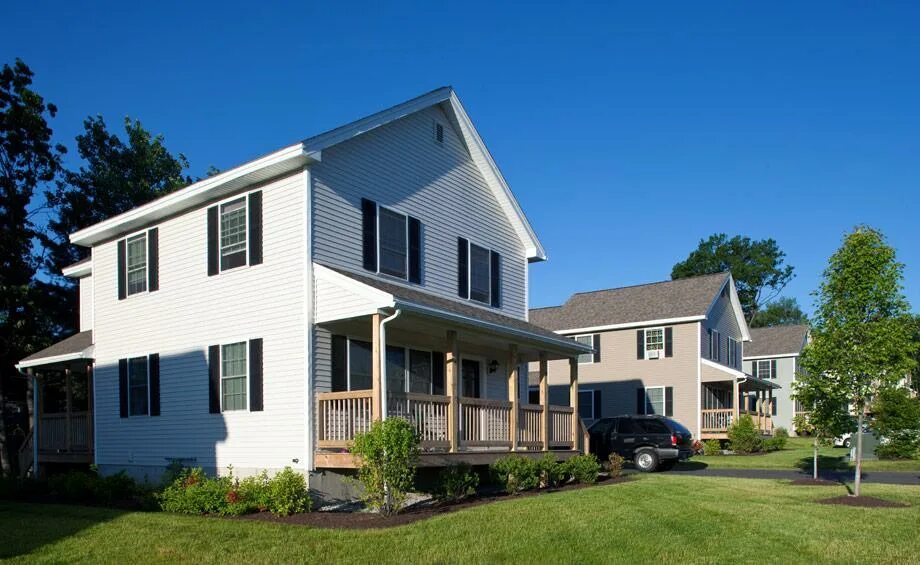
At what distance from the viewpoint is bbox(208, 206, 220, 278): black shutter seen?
54.5ft

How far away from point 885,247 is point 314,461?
11.5 metres

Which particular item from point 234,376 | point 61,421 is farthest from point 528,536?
point 61,421

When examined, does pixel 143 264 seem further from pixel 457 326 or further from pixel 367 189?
pixel 457 326

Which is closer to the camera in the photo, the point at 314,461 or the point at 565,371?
the point at 314,461

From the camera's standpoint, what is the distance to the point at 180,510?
45.2 feet

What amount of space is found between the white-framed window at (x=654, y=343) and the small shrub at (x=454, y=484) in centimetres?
2203

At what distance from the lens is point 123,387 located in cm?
1866

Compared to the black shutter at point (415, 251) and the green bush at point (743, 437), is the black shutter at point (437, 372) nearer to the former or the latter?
the black shutter at point (415, 251)

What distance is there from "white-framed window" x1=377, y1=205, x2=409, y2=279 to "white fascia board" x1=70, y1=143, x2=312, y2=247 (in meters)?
2.51

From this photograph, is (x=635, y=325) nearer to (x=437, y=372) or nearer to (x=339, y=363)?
(x=437, y=372)

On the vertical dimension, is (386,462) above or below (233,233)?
below

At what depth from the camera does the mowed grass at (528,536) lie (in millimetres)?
9828

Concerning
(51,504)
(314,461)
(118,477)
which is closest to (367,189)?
(314,461)

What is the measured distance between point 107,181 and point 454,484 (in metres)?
23.2
